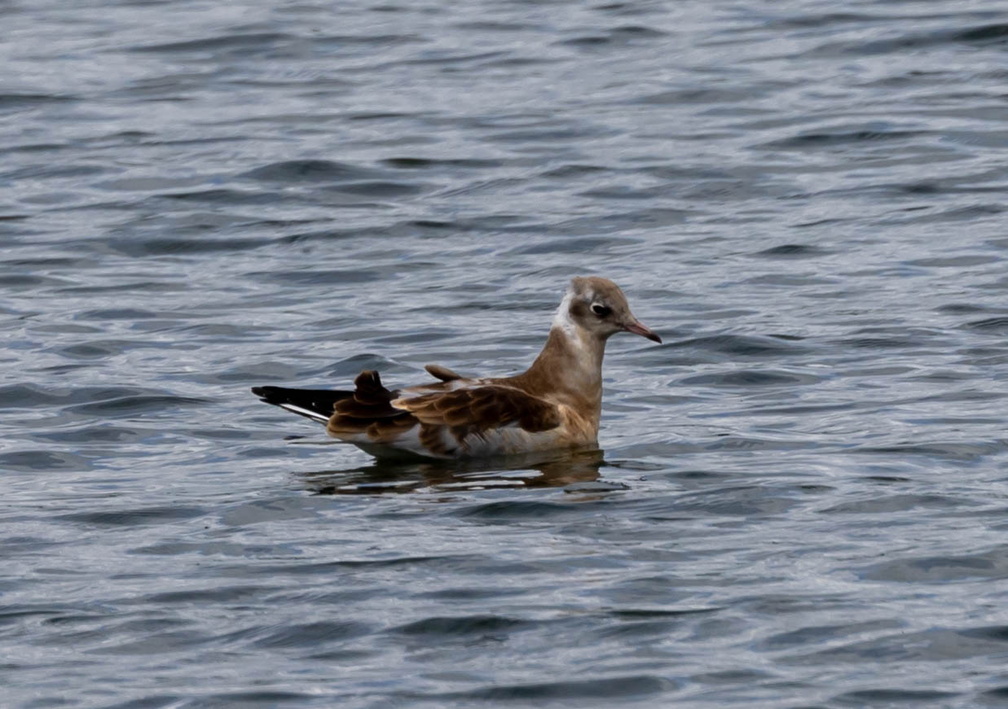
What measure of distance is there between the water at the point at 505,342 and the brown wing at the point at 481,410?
0.88 feet

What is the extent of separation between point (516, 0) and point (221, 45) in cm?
413

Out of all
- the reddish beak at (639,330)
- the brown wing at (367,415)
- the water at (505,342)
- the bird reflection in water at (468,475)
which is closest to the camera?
the water at (505,342)

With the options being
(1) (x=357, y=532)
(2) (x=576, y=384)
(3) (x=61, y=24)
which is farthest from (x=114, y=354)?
(3) (x=61, y=24)

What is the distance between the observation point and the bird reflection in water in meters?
11.6

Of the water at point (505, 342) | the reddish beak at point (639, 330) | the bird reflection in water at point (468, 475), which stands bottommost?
the bird reflection in water at point (468, 475)

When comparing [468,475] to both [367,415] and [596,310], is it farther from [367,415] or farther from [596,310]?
[596,310]

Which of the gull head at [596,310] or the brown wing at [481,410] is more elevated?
the gull head at [596,310]

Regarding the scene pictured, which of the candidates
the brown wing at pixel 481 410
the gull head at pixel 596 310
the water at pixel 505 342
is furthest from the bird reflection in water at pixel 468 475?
the gull head at pixel 596 310

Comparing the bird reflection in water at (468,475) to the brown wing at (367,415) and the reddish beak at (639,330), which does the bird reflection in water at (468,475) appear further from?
the reddish beak at (639,330)

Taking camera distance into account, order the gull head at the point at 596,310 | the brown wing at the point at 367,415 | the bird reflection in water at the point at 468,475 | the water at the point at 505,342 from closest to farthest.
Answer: the water at the point at 505,342
the bird reflection in water at the point at 468,475
the brown wing at the point at 367,415
the gull head at the point at 596,310

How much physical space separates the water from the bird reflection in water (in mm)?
40

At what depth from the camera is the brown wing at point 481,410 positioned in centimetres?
1214

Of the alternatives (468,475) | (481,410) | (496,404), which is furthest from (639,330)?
(468,475)

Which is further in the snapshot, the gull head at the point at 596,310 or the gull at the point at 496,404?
the gull head at the point at 596,310
